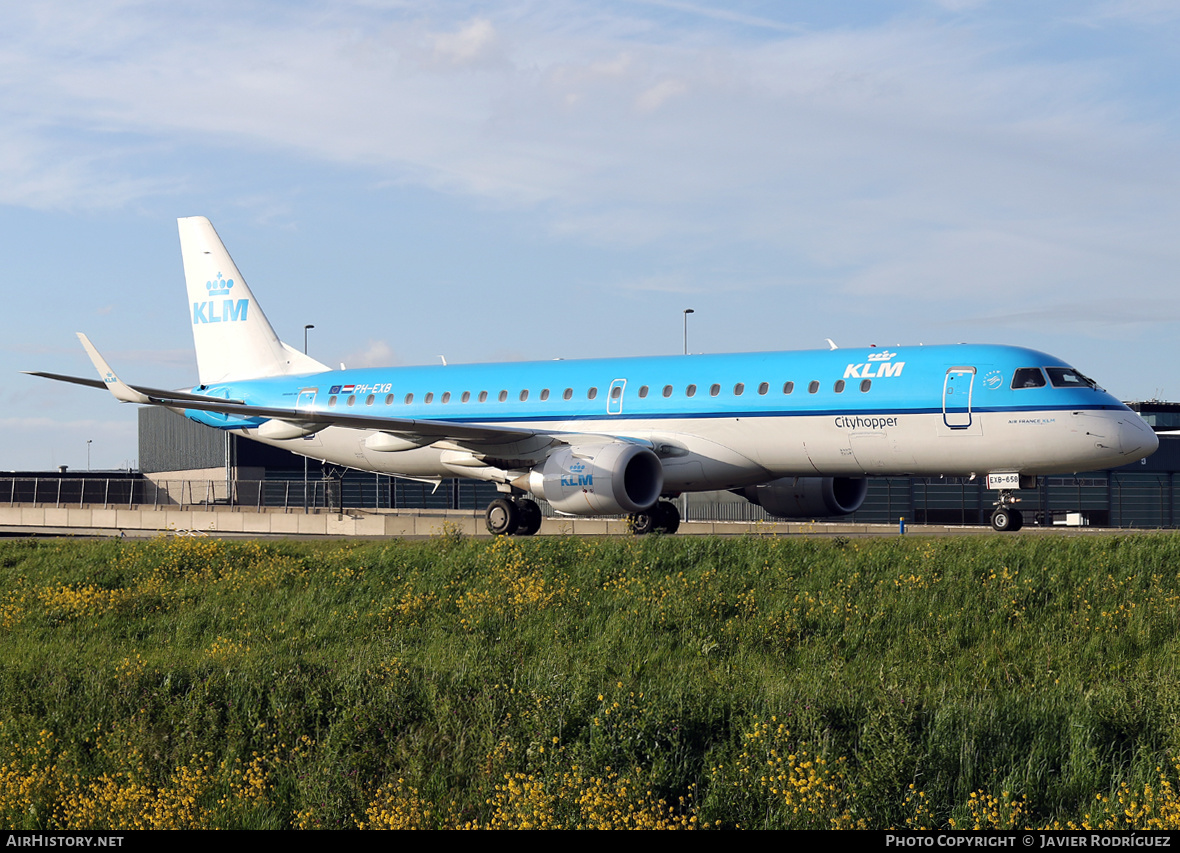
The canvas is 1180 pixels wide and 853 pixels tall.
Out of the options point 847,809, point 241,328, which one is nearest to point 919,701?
point 847,809

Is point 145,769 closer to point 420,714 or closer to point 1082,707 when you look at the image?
point 420,714

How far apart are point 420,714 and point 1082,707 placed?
744 centimetres

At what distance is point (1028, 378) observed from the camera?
2433cm

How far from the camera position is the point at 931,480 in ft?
203

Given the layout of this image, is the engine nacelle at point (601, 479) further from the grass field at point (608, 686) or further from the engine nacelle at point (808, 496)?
the engine nacelle at point (808, 496)

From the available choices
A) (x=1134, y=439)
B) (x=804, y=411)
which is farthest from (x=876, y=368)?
(x=1134, y=439)

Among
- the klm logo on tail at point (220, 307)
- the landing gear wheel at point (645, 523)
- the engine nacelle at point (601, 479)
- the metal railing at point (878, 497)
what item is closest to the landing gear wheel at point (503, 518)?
the engine nacelle at point (601, 479)

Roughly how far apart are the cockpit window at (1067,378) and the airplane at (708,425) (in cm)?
3

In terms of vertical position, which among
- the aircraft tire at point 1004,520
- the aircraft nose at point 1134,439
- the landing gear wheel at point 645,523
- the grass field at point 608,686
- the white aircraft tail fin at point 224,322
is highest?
the white aircraft tail fin at point 224,322

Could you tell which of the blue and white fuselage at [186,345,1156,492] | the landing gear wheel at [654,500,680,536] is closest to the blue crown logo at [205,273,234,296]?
the blue and white fuselage at [186,345,1156,492]

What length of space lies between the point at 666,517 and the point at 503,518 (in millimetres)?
4186

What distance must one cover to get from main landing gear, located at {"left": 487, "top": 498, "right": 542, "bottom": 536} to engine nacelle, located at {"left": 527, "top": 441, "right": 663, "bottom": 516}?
210 cm

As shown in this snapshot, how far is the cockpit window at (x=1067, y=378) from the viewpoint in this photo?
79.6ft
